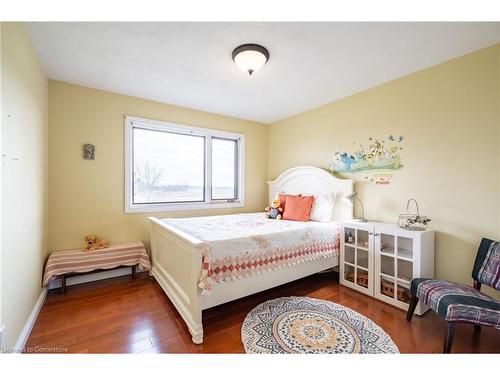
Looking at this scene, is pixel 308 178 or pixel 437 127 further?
pixel 308 178

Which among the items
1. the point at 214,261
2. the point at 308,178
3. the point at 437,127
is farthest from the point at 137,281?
the point at 437,127

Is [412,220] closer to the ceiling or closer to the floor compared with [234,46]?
closer to the floor

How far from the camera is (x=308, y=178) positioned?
332 centimetres

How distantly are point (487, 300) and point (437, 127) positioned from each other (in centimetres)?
153

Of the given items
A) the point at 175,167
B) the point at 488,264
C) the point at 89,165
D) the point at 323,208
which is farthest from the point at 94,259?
the point at 488,264

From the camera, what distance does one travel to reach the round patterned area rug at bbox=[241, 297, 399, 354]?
5.10 feet

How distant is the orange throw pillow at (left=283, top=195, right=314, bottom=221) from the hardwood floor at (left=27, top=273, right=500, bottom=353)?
90cm

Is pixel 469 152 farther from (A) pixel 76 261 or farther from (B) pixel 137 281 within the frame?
(A) pixel 76 261

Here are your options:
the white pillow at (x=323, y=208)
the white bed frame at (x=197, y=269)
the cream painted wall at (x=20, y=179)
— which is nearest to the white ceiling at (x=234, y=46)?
the cream painted wall at (x=20, y=179)

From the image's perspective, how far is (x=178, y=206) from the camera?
333 centimetres

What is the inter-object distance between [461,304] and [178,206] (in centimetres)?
317

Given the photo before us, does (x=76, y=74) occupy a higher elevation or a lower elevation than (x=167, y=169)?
higher

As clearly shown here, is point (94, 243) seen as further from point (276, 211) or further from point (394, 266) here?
point (394, 266)

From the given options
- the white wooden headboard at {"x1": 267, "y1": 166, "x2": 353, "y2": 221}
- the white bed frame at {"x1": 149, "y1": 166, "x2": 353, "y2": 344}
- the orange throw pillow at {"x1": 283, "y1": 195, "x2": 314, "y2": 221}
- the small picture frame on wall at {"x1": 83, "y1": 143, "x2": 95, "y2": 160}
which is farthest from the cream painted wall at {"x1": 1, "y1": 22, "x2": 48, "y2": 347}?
the white wooden headboard at {"x1": 267, "y1": 166, "x2": 353, "y2": 221}
